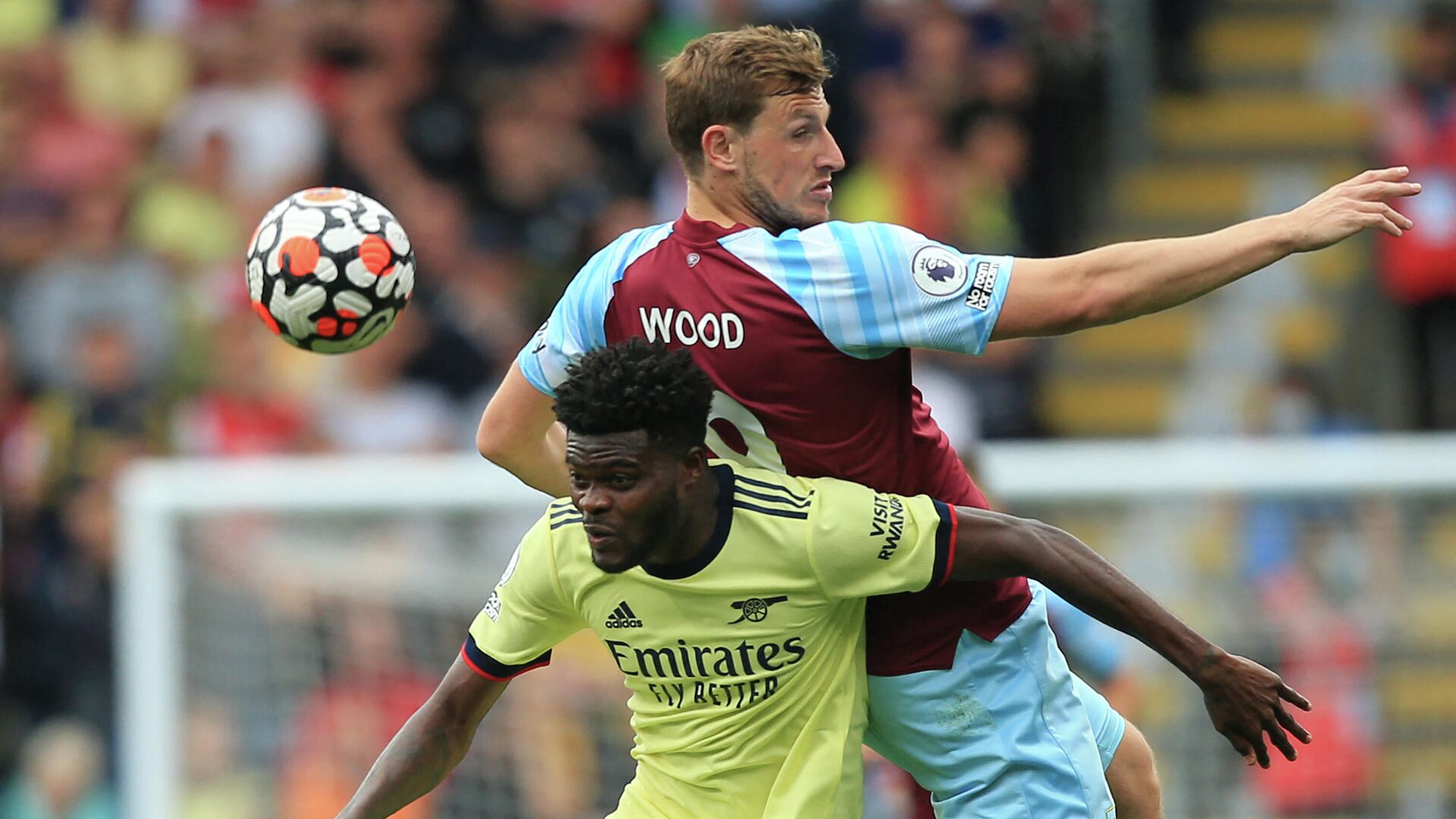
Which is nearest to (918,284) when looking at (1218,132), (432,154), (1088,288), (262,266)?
(1088,288)

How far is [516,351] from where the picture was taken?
10438mm

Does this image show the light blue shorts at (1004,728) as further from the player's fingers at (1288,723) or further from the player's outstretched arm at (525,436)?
the player's outstretched arm at (525,436)

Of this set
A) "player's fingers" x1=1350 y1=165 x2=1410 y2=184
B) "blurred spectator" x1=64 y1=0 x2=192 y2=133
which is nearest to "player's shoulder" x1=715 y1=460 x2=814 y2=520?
"player's fingers" x1=1350 y1=165 x2=1410 y2=184

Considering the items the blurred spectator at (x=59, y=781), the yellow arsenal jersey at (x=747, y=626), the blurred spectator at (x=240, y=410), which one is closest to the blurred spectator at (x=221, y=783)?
the blurred spectator at (x=59, y=781)

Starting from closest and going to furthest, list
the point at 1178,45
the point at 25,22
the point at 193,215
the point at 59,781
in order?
1. the point at 59,781
2. the point at 193,215
3. the point at 25,22
4. the point at 1178,45

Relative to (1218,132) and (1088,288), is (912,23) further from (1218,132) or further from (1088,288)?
(1088,288)

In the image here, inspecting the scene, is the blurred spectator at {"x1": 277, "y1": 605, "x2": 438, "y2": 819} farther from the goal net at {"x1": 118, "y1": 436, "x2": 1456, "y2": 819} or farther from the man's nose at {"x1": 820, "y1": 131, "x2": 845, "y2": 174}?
the man's nose at {"x1": 820, "y1": 131, "x2": 845, "y2": 174}

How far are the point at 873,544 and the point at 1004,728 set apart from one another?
569 millimetres

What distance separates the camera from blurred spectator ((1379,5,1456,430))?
10.8 metres

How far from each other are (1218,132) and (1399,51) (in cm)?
110

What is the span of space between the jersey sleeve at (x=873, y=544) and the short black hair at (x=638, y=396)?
310 mm

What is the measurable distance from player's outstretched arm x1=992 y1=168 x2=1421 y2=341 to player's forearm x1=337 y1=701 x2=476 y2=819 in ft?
4.72

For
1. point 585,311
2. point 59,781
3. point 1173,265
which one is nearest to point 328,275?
point 585,311

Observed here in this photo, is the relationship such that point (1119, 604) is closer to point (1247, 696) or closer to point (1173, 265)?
point (1247, 696)
